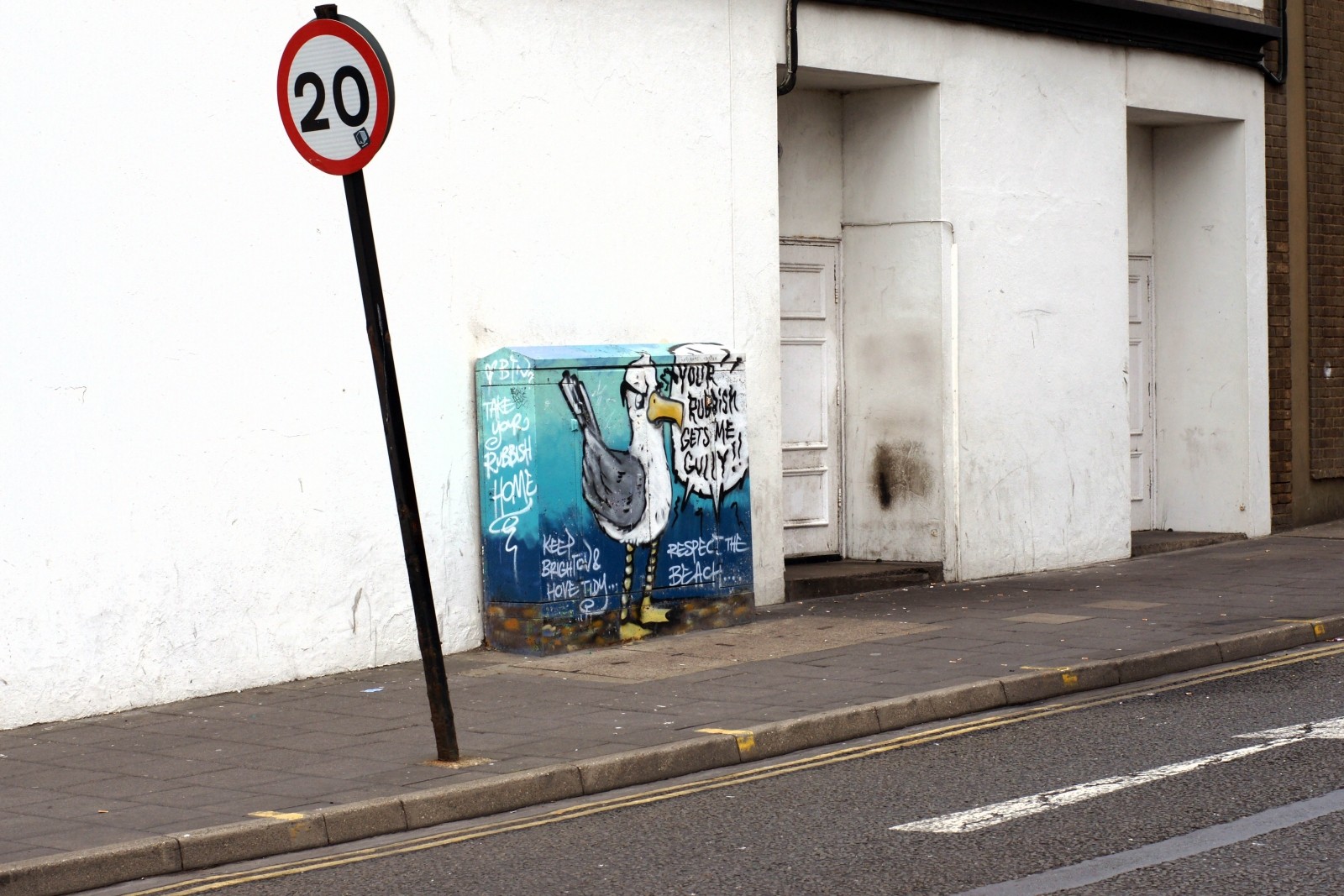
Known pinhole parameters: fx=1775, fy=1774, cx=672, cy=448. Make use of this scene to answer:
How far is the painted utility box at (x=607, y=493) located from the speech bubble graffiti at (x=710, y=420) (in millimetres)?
10

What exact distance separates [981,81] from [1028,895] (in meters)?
9.14

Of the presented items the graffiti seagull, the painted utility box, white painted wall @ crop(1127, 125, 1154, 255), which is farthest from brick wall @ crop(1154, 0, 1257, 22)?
the graffiti seagull

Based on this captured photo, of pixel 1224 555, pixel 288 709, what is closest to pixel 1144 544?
pixel 1224 555

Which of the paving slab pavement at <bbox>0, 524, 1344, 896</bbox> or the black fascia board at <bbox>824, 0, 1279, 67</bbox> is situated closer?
the paving slab pavement at <bbox>0, 524, 1344, 896</bbox>

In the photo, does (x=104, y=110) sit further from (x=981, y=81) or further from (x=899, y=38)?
(x=981, y=81)

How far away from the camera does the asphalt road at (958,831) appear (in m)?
5.63

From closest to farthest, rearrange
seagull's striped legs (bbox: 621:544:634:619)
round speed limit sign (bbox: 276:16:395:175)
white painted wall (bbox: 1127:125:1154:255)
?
round speed limit sign (bbox: 276:16:395:175), seagull's striped legs (bbox: 621:544:634:619), white painted wall (bbox: 1127:125:1154:255)

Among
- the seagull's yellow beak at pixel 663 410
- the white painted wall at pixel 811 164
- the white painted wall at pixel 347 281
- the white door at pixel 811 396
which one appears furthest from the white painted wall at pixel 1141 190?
the seagull's yellow beak at pixel 663 410

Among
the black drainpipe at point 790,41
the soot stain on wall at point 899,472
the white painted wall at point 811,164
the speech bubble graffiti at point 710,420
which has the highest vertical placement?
the black drainpipe at point 790,41

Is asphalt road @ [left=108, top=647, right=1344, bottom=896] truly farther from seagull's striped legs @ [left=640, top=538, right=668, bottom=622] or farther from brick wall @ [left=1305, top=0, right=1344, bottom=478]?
brick wall @ [left=1305, top=0, right=1344, bottom=478]

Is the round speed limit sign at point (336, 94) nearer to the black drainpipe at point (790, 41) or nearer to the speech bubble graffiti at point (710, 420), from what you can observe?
the speech bubble graffiti at point (710, 420)

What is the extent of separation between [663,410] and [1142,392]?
22.0 feet

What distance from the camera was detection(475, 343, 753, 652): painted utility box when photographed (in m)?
10.1

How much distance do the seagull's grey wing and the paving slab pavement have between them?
78 cm
